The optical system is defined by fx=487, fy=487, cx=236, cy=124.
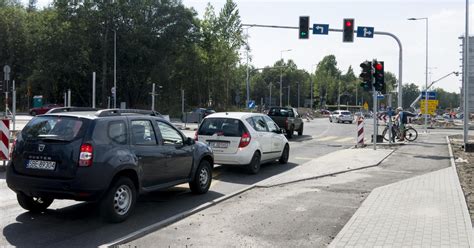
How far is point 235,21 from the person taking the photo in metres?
74.5

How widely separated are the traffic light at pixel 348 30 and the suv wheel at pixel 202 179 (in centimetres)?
1624

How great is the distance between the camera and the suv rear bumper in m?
6.55

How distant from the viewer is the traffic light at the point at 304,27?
24.4 meters

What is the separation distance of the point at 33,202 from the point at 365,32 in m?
19.5

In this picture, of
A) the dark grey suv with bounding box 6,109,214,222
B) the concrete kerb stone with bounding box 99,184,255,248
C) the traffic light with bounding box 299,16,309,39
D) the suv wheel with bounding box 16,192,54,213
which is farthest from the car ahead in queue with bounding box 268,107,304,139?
the suv wheel with bounding box 16,192,54,213

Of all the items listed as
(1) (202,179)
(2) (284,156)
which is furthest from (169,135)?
(2) (284,156)

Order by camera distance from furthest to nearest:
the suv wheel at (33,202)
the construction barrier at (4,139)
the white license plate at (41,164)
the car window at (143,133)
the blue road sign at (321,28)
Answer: the blue road sign at (321,28)
the construction barrier at (4,139)
the car window at (143,133)
the suv wheel at (33,202)
the white license plate at (41,164)

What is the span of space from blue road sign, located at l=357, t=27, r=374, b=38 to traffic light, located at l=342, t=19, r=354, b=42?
37 centimetres

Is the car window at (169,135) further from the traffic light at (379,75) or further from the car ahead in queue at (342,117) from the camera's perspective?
the car ahead in queue at (342,117)

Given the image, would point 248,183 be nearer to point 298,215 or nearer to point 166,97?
point 298,215

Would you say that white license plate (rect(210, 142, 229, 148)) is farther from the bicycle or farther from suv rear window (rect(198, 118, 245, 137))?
the bicycle

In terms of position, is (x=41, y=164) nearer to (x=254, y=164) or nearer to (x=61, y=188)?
(x=61, y=188)

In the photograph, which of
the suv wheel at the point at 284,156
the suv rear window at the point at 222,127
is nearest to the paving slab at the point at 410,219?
the suv rear window at the point at 222,127

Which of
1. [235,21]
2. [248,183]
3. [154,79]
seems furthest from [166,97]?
[248,183]
